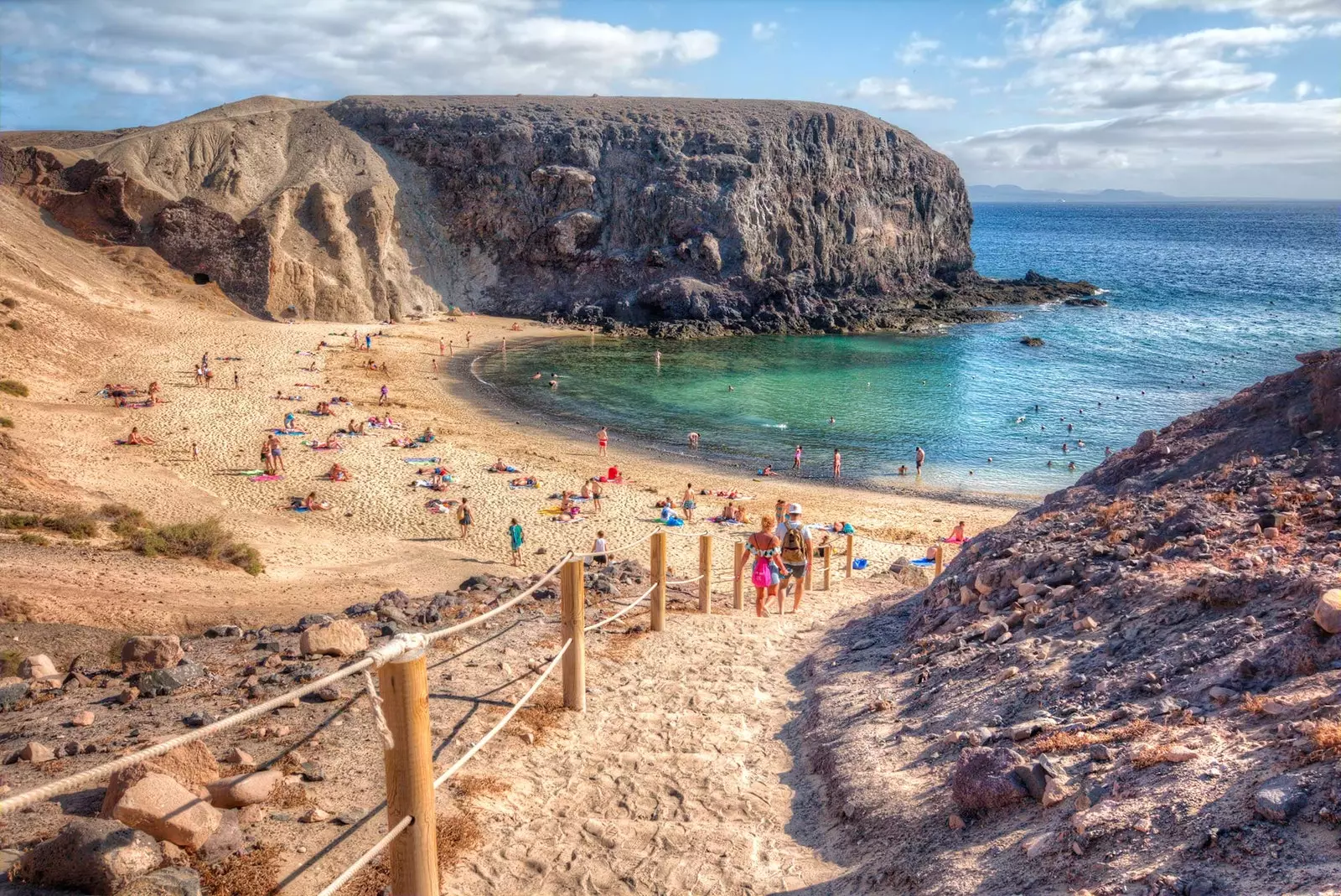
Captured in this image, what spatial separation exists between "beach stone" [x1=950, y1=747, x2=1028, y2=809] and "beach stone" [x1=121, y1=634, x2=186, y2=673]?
20.7 feet

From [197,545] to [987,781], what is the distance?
13674 millimetres

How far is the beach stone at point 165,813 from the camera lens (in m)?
4.27

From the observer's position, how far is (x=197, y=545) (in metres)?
14.6

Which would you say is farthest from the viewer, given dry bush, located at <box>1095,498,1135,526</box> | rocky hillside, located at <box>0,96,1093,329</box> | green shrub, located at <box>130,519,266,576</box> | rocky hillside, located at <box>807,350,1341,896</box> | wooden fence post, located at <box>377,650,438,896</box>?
rocky hillside, located at <box>0,96,1093,329</box>

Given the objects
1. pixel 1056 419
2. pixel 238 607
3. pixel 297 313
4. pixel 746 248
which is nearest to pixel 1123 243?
pixel 746 248

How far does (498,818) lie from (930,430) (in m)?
30.6

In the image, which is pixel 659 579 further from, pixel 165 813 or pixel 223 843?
pixel 165 813

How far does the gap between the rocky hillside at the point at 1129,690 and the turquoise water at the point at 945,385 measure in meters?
19.7

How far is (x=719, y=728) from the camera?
22.0 ft

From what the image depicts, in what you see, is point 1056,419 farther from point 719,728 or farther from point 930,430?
point 719,728

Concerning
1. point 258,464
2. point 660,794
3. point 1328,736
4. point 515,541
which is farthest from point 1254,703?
point 258,464

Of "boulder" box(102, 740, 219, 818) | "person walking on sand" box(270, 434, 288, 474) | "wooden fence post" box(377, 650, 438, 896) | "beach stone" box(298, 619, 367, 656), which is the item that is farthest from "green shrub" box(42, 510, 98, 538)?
"wooden fence post" box(377, 650, 438, 896)

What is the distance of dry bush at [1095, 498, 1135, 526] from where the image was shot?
782 centimetres

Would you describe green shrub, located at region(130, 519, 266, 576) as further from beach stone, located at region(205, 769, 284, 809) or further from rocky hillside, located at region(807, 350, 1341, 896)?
rocky hillside, located at region(807, 350, 1341, 896)
